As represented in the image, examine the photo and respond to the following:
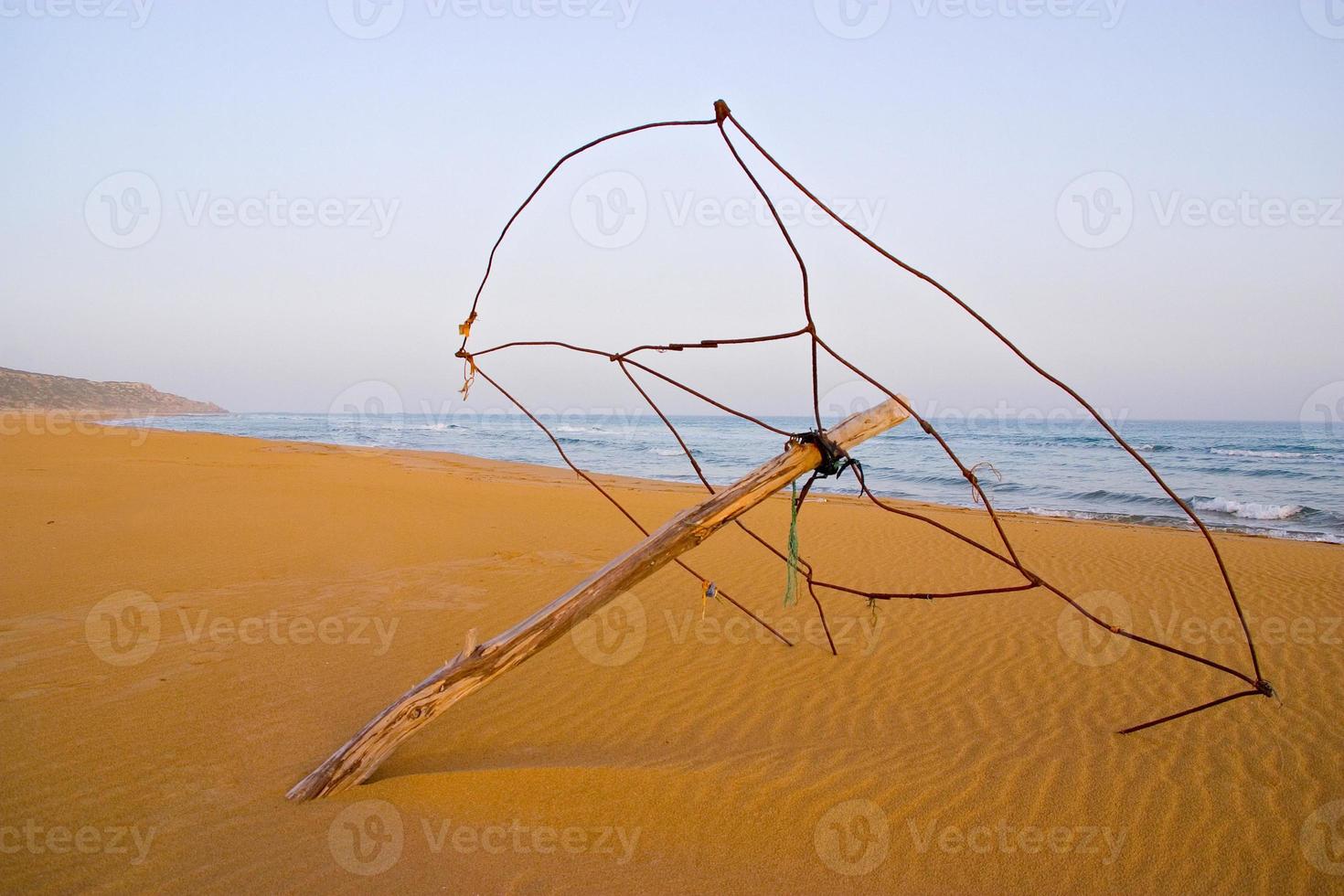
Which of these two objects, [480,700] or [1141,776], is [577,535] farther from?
[1141,776]

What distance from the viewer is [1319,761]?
3881 mm

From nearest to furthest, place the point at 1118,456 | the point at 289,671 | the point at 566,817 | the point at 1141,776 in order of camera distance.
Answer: the point at 566,817 → the point at 1141,776 → the point at 289,671 → the point at 1118,456

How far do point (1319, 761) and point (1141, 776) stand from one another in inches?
44.3

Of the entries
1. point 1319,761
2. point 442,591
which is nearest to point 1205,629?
point 1319,761

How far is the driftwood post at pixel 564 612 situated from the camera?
2.97m

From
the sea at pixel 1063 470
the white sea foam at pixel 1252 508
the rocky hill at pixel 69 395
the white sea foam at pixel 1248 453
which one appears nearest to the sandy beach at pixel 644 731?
the sea at pixel 1063 470

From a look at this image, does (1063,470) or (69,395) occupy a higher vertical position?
(69,395)

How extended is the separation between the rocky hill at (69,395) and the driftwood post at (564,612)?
5443 cm

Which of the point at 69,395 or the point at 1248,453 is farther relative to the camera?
the point at 69,395

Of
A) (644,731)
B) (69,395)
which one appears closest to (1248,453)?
(644,731)

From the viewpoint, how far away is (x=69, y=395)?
5731 centimetres

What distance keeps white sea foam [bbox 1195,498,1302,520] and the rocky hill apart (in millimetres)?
56976

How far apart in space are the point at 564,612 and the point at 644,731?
1.50 meters

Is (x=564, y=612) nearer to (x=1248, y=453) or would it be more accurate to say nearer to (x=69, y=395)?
(x=1248, y=453)
